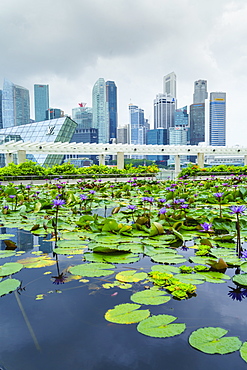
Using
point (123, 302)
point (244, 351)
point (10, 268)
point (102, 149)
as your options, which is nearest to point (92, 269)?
point (123, 302)

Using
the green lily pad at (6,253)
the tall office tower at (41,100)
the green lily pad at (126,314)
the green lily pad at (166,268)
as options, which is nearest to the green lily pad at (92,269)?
the green lily pad at (166,268)

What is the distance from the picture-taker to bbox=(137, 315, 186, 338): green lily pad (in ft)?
3.62

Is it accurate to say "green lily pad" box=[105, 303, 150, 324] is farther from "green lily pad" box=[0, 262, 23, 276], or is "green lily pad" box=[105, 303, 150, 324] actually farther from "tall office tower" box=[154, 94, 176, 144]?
"tall office tower" box=[154, 94, 176, 144]

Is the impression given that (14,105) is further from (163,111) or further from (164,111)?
(164,111)

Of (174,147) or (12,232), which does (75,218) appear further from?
(174,147)

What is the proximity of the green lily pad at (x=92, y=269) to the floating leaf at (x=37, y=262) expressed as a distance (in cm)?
30

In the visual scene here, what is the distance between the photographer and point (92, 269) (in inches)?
71.9

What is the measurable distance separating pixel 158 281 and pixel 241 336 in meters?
0.59

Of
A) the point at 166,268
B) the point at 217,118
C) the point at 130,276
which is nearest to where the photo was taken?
the point at 130,276

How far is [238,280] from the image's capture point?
1678mm

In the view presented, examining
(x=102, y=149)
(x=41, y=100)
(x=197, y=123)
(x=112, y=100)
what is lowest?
(x=102, y=149)

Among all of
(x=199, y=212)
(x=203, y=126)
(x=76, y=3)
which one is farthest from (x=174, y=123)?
(x=199, y=212)

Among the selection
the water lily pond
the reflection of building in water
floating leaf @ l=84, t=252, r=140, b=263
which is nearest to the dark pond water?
the water lily pond

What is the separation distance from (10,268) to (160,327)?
119cm
